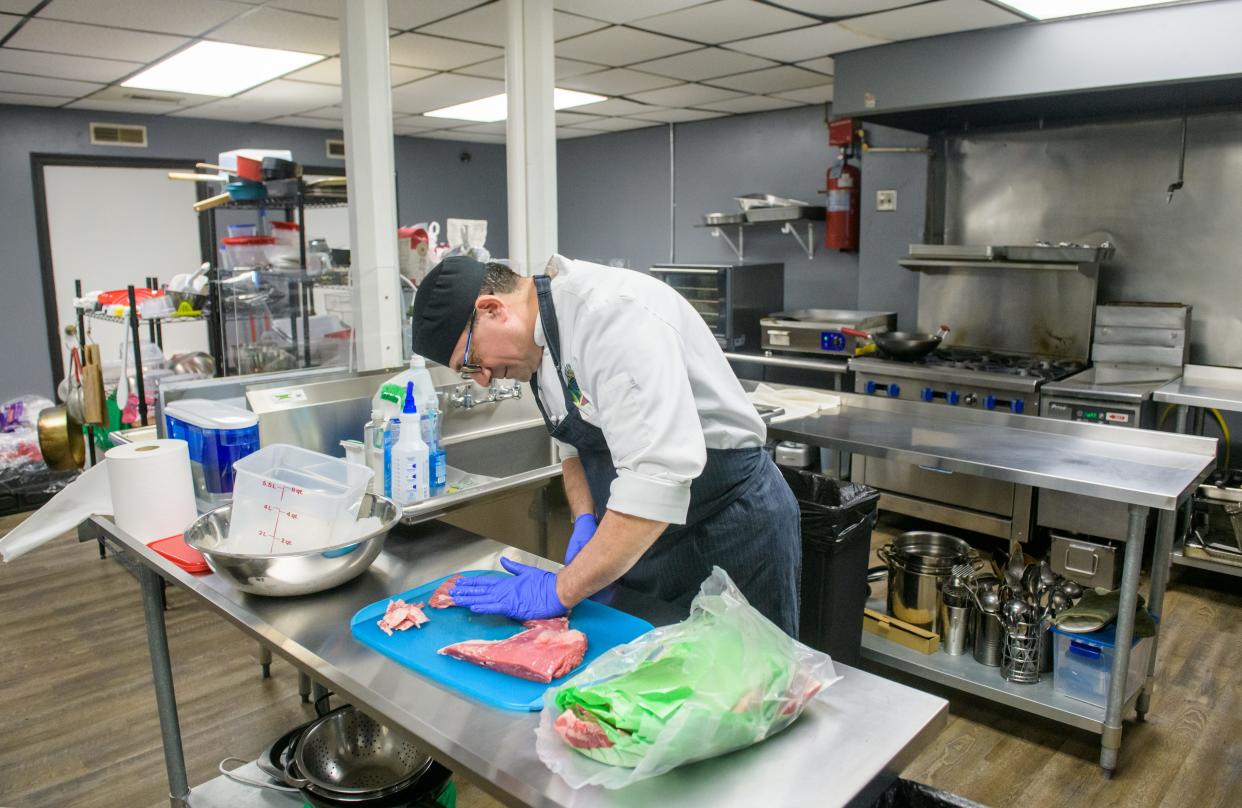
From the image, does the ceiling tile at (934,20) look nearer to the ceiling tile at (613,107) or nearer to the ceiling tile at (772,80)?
the ceiling tile at (772,80)

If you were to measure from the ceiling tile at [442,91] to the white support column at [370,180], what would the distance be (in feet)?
7.60

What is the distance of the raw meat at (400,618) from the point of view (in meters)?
1.42

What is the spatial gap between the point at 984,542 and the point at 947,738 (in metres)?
1.88

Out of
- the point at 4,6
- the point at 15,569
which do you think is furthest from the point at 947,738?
the point at 4,6

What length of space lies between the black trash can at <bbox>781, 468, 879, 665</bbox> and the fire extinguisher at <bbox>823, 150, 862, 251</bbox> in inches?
116

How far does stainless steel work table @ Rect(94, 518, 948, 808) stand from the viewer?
101cm

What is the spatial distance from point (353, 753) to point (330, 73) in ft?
12.8

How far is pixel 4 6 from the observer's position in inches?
130

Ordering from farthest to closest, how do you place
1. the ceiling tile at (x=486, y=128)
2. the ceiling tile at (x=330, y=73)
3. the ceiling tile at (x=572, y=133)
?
the ceiling tile at (x=572, y=133) → the ceiling tile at (x=486, y=128) → the ceiling tile at (x=330, y=73)

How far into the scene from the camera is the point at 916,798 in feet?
4.28

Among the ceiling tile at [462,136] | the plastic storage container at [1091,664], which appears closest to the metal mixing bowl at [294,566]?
the plastic storage container at [1091,664]

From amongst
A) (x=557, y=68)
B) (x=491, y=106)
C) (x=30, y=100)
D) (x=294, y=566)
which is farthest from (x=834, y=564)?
(x=30, y=100)

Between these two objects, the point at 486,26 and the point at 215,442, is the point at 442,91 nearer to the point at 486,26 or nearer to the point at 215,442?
the point at 486,26

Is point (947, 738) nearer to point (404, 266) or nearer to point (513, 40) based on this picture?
point (404, 266)
